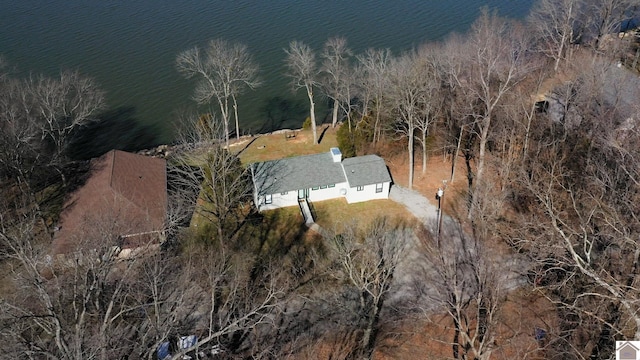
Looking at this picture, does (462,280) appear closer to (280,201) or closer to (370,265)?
(370,265)

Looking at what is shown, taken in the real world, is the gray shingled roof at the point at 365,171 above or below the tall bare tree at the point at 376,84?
below

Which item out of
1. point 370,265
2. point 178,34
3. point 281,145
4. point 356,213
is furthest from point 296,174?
point 178,34

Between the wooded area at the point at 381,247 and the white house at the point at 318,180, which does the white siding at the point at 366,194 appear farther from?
the wooded area at the point at 381,247

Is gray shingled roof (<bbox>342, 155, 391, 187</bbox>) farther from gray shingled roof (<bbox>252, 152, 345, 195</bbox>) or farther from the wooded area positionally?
the wooded area

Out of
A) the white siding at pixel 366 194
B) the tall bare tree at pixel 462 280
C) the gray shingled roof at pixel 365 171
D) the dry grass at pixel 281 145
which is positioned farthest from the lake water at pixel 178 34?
the tall bare tree at pixel 462 280

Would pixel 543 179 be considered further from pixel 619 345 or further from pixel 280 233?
pixel 280 233

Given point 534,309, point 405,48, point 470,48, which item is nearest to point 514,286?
point 534,309

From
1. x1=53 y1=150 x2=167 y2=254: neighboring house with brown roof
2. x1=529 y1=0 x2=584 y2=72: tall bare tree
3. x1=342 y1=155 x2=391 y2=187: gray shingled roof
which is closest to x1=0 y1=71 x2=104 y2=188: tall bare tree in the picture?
x1=53 y1=150 x2=167 y2=254: neighboring house with brown roof
